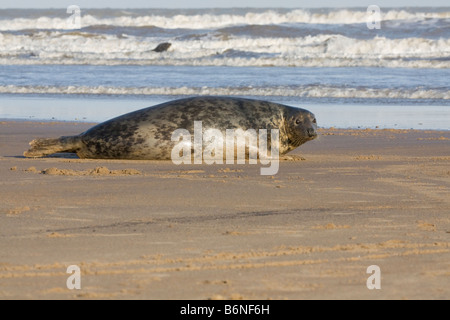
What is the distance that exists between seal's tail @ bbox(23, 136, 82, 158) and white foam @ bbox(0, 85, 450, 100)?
370 inches

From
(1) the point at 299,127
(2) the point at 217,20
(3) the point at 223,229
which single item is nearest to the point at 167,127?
(1) the point at 299,127

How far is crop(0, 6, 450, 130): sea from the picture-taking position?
15.4 m

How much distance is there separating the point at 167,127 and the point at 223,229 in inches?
140

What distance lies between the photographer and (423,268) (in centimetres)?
408

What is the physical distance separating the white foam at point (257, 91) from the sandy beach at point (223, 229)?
30.3 feet

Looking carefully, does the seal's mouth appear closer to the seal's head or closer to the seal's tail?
the seal's head

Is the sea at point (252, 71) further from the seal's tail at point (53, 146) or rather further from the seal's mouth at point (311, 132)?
the seal's tail at point (53, 146)

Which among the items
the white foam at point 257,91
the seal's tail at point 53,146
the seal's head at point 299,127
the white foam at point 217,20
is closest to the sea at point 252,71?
the white foam at point 257,91

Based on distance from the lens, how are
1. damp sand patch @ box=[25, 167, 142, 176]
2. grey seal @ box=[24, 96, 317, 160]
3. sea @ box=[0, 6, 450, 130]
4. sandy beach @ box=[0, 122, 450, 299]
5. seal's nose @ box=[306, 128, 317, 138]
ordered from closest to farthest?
1. sandy beach @ box=[0, 122, 450, 299]
2. damp sand patch @ box=[25, 167, 142, 176]
3. grey seal @ box=[24, 96, 317, 160]
4. seal's nose @ box=[306, 128, 317, 138]
5. sea @ box=[0, 6, 450, 130]

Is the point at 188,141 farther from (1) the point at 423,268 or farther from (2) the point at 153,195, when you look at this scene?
(1) the point at 423,268

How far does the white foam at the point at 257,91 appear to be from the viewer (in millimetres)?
17469

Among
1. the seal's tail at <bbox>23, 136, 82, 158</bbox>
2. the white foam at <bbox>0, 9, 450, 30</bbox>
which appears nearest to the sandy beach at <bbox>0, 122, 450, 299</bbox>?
the seal's tail at <bbox>23, 136, 82, 158</bbox>

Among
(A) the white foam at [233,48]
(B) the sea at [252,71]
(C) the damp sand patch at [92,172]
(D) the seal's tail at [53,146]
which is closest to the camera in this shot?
(C) the damp sand patch at [92,172]
